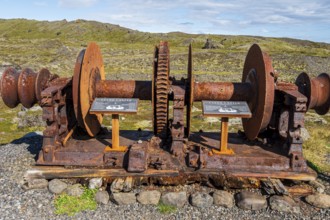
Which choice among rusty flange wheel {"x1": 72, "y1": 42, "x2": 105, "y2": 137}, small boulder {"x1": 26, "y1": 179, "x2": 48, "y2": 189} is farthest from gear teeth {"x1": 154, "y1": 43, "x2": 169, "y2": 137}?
small boulder {"x1": 26, "y1": 179, "x2": 48, "y2": 189}

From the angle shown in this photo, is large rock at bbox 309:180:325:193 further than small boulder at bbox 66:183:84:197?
Yes

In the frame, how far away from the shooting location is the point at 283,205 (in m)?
6.76

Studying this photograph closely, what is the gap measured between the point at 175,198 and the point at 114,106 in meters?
2.29

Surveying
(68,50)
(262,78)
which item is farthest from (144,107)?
(68,50)

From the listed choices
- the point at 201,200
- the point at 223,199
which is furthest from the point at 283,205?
the point at 201,200

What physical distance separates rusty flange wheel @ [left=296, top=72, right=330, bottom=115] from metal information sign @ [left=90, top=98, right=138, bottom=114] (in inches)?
149

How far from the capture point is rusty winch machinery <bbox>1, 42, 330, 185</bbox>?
7.27m

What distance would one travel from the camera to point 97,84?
8.20m

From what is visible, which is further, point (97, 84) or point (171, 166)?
point (97, 84)

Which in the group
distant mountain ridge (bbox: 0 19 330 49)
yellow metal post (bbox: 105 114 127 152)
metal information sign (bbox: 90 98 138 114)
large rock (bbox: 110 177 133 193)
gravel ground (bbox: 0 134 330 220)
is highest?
distant mountain ridge (bbox: 0 19 330 49)

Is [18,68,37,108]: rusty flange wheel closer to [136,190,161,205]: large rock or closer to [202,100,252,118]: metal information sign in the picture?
[136,190,161,205]: large rock

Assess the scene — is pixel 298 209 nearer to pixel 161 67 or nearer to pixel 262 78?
pixel 262 78

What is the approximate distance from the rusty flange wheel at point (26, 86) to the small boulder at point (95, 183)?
7.83 ft

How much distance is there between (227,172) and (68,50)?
5244cm
